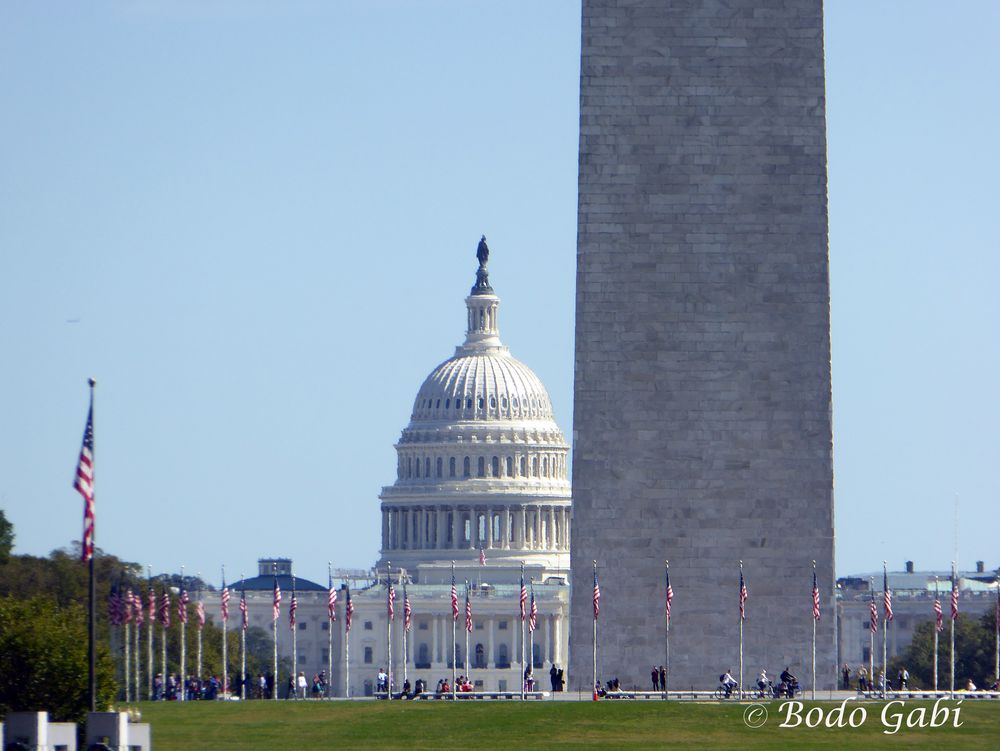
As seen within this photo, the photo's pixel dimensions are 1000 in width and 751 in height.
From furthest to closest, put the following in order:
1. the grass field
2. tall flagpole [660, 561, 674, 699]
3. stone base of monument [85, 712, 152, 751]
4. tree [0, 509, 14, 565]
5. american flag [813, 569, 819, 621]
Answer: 1. tree [0, 509, 14, 565]
2. american flag [813, 569, 819, 621]
3. tall flagpole [660, 561, 674, 699]
4. the grass field
5. stone base of monument [85, 712, 152, 751]

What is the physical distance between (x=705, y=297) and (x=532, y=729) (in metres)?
15.9

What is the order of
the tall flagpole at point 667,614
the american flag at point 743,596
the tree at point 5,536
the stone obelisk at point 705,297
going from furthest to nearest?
1. the tree at point 5,536
2. the stone obelisk at point 705,297
3. the american flag at point 743,596
4. the tall flagpole at point 667,614

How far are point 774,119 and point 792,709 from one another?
16.5 metres

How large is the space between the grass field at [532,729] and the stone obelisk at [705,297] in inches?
302

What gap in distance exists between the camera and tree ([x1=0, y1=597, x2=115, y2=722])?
2598 inches

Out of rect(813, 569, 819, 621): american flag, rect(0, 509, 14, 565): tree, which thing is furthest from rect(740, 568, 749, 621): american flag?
rect(0, 509, 14, 565): tree

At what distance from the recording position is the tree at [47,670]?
66000mm

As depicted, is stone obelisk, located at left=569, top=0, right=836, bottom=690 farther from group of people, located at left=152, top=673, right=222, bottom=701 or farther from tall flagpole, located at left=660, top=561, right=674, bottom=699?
group of people, located at left=152, top=673, right=222, bottom=701

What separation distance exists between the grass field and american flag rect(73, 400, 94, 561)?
813cm

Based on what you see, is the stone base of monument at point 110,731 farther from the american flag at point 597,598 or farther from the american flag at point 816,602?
the american flag at point 816,602

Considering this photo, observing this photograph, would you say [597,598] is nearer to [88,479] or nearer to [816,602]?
[816,602]

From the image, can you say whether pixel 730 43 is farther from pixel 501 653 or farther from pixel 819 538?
pixel 501 653

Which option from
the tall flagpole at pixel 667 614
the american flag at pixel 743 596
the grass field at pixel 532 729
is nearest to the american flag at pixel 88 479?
the grass field at pixel 532 729

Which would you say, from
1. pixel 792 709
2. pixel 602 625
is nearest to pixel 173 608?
pixel 602 625
